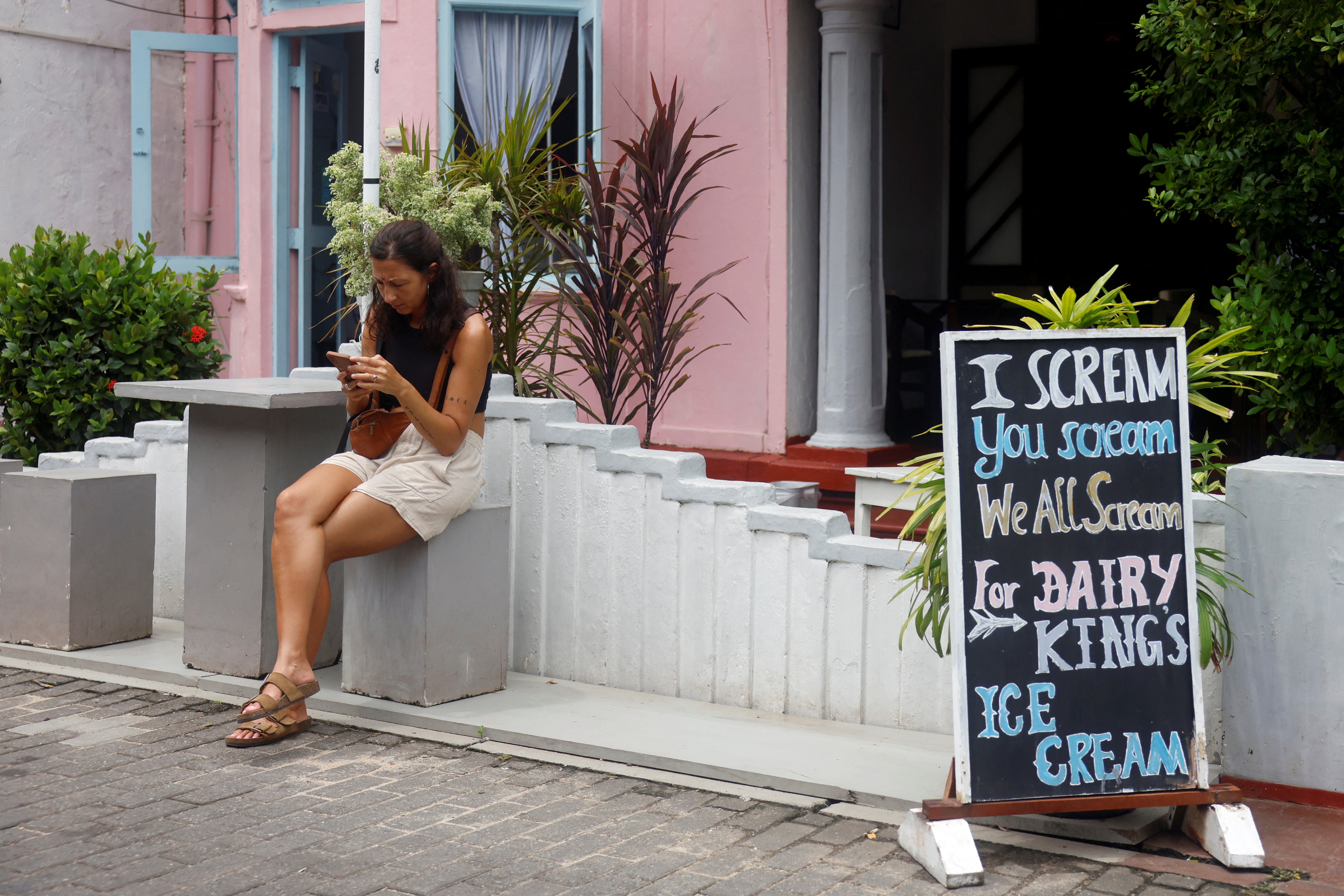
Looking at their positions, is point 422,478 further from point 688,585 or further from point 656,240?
point 656,240

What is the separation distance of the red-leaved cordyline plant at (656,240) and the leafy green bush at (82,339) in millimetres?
2487

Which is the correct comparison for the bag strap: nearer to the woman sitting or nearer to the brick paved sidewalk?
the woman sitting

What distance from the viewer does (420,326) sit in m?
5.19

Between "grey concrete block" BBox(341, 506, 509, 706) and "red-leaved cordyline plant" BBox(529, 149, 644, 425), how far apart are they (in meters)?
1.44

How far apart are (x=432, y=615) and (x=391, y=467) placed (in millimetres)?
547

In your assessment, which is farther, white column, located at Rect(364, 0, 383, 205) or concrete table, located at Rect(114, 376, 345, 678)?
white column, located at Rect(364, 0, 383, 205)

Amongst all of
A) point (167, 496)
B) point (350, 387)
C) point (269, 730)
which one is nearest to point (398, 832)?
point (269, 730)

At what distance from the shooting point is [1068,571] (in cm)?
399

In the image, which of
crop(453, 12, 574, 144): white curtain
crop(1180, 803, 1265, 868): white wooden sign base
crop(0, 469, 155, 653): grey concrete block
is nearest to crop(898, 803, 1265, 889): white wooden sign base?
crop(1180, 803, 1265, 868): white wooden sign base

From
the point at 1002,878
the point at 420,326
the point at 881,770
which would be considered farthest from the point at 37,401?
the point at 1002,878

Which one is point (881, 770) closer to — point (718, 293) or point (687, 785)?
point (687, 785)

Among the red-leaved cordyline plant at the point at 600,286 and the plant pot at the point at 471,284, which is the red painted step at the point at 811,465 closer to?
the red-leaved cordyline plant at the point at 600,286

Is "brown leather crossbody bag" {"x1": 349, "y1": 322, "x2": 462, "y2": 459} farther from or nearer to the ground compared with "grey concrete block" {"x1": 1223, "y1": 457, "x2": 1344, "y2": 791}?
farther from the ground

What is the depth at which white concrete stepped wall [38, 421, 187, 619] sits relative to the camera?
688 centimetres
